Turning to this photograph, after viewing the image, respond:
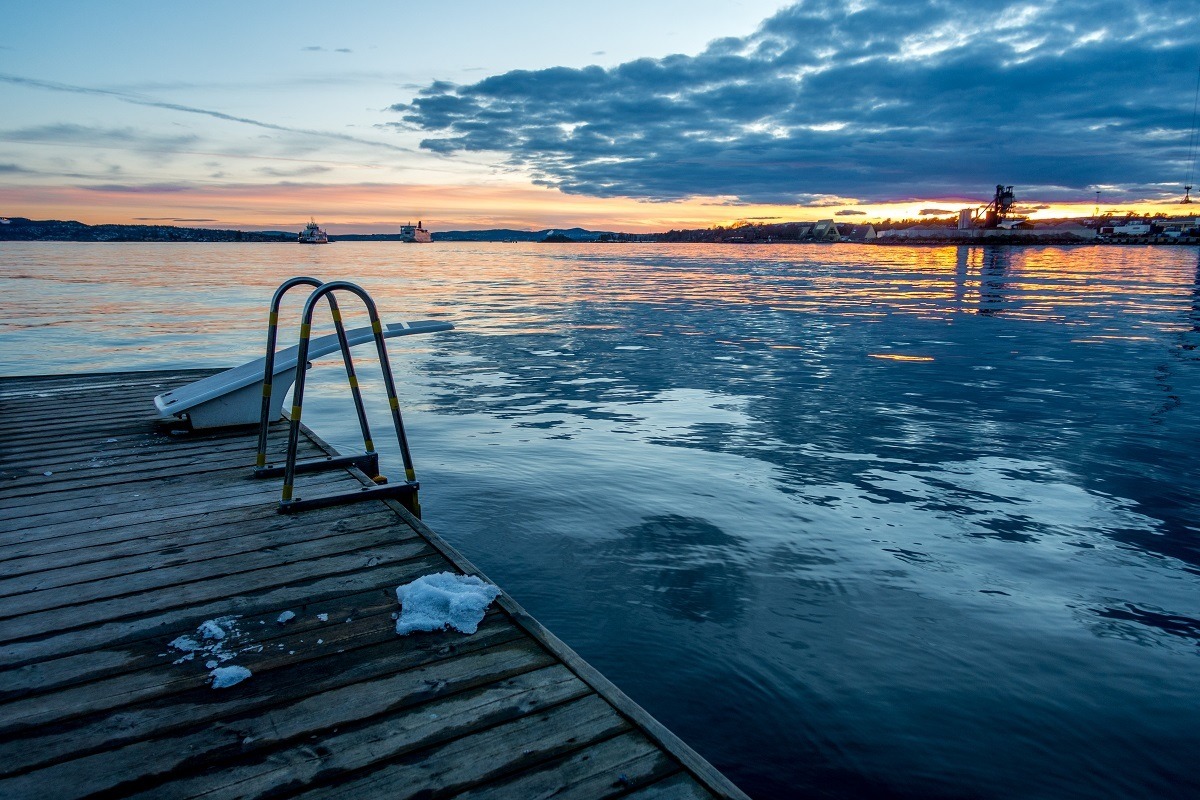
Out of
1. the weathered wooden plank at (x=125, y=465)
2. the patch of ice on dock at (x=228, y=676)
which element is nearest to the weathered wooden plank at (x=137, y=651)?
the patch of ice on dock at (x=228, y=676)

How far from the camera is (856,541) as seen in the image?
6.62m

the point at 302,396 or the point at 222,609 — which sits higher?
the point at 302,396

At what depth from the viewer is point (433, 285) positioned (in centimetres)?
4744

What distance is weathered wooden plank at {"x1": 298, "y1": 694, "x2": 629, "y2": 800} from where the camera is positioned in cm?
243

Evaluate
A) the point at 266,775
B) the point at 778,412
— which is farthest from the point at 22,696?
the point at 778,412

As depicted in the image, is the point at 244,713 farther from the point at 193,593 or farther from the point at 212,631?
the point at 193,593

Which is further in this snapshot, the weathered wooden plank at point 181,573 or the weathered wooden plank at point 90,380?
the weathered wooden plank at point 90,380

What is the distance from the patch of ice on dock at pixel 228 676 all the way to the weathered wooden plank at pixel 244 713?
A: 3cm

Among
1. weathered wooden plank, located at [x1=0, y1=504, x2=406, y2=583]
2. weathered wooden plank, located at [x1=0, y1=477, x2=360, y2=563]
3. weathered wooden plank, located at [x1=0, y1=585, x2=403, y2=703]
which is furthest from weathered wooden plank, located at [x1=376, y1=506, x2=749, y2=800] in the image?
weathered wooden plank, located at [x1=0, y1=477, x2=360, y2=563]

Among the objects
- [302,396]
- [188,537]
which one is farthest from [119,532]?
[302,396]

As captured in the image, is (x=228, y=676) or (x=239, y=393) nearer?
(x=228, y=676)

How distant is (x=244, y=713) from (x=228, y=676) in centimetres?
30

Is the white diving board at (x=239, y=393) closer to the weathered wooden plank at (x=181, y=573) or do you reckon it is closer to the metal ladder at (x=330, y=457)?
the metal ladder at (x=330, y=457)

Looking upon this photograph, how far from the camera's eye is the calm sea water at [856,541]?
412 centimetres
